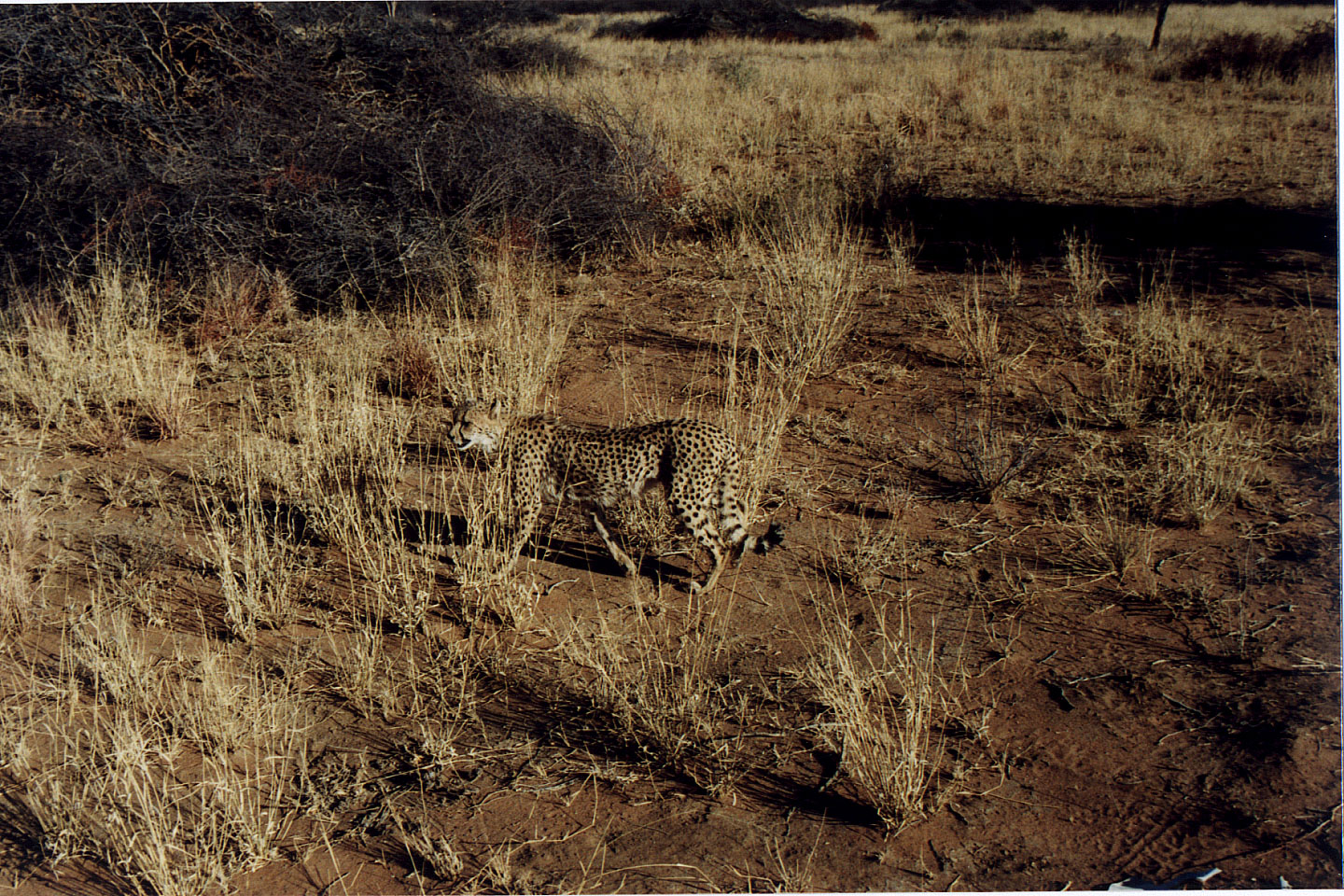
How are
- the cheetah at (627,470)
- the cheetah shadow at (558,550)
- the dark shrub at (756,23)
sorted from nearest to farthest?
1. the cheetah at (627,470)
2. the cheetah shadow at (558,550)
3. the dark shrub at (756,23)

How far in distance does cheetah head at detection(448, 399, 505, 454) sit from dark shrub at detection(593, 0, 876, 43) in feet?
60.4

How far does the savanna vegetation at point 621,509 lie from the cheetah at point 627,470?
17 centimetres

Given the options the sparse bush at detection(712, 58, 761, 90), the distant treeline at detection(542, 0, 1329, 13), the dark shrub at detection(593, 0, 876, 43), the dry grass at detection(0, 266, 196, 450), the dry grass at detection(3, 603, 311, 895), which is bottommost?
the dry grass at detection(3, 603, 311, 895)

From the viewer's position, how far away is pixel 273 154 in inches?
290

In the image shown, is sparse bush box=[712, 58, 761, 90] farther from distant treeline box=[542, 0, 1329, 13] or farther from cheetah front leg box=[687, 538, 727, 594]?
cheetah front leg box=[687, 538, 727, 594]

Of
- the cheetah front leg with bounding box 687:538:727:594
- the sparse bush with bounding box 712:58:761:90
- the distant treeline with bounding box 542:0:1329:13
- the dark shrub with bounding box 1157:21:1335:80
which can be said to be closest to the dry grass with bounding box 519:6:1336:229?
the sparse bush with bounding box 712:58:761:90

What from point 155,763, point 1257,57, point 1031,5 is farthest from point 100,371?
point 1031,5

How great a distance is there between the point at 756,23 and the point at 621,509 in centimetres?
1892

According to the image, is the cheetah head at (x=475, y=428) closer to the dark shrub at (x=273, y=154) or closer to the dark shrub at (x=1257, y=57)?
the dark shrub at (x=273, y=154)

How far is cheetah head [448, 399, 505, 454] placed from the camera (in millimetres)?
4387

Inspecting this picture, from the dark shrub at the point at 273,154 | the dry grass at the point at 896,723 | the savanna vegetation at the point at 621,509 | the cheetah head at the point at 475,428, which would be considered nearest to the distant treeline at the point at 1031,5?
the savanna vegetation at the point at 621,509

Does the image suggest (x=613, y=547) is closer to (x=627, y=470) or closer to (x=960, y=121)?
(x=627, y=470)

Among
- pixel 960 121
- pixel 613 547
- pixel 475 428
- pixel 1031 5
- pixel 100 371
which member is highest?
pixel 1031 5

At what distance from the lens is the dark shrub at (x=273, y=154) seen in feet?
23.1
